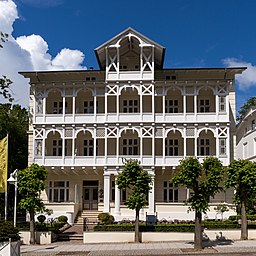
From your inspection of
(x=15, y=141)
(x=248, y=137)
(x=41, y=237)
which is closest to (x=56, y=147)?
(x=15, y=141)

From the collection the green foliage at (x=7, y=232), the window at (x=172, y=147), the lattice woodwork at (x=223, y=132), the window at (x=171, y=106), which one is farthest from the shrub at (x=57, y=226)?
the lattice woodwork at (x=223, y=132)

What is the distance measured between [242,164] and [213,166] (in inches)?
187

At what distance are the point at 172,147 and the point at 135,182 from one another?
517 inches

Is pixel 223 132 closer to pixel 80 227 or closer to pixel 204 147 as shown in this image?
pixel 204 147

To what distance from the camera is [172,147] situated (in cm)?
3994

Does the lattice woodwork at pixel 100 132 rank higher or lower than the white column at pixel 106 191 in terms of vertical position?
higher

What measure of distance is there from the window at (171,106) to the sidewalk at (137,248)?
53.5 ft

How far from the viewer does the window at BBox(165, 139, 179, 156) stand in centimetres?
3981

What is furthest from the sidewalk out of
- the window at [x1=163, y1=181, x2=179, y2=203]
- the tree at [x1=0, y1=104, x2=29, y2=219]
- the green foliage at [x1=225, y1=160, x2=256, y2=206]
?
the tree at [x1=0, y1=104, x2=29, y2=219]

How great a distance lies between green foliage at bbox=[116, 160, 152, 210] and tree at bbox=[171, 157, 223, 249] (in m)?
3.76

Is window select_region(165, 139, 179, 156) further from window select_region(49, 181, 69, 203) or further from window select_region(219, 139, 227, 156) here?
window select_region(49, 181, 69, 203)

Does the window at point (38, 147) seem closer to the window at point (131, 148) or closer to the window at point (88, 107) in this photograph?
the window at point (88, 107)

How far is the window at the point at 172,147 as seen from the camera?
39.8 meters

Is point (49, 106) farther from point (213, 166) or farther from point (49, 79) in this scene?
point (213, 166)
